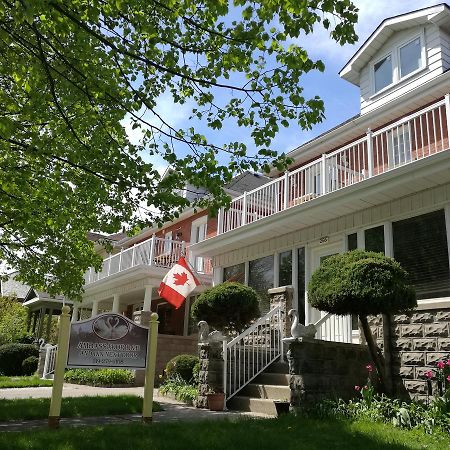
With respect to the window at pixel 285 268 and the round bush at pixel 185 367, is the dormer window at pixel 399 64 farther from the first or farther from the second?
the round bush at pixel 185 367

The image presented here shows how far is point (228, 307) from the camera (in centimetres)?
1152

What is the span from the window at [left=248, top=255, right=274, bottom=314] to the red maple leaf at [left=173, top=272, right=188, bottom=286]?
2032 millimetres

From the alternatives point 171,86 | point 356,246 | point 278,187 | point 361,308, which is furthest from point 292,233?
point 171,86

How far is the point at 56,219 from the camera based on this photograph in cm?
1030

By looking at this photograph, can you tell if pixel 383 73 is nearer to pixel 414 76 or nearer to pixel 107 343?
pixel 414 76

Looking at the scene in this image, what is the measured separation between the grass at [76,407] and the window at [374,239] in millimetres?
5395

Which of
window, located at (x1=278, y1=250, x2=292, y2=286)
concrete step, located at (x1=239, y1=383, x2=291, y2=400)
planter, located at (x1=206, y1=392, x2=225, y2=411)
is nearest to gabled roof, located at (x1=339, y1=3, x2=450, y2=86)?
window, located at (x1=278, y1=250, x2=292, y2=286)

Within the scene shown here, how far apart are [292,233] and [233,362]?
4.04 m

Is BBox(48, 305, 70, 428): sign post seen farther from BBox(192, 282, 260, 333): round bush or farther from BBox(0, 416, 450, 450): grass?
BBox(192, 282, 260, 333): round bush

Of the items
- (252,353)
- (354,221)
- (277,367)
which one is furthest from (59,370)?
(354,221)

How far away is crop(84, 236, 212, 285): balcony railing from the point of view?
18.5m

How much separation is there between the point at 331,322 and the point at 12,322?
888 inches

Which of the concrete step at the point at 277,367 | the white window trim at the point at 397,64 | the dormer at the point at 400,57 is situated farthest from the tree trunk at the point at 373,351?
the white window trim at the point at 397,64

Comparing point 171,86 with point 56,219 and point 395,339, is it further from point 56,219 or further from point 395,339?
point 395,339
